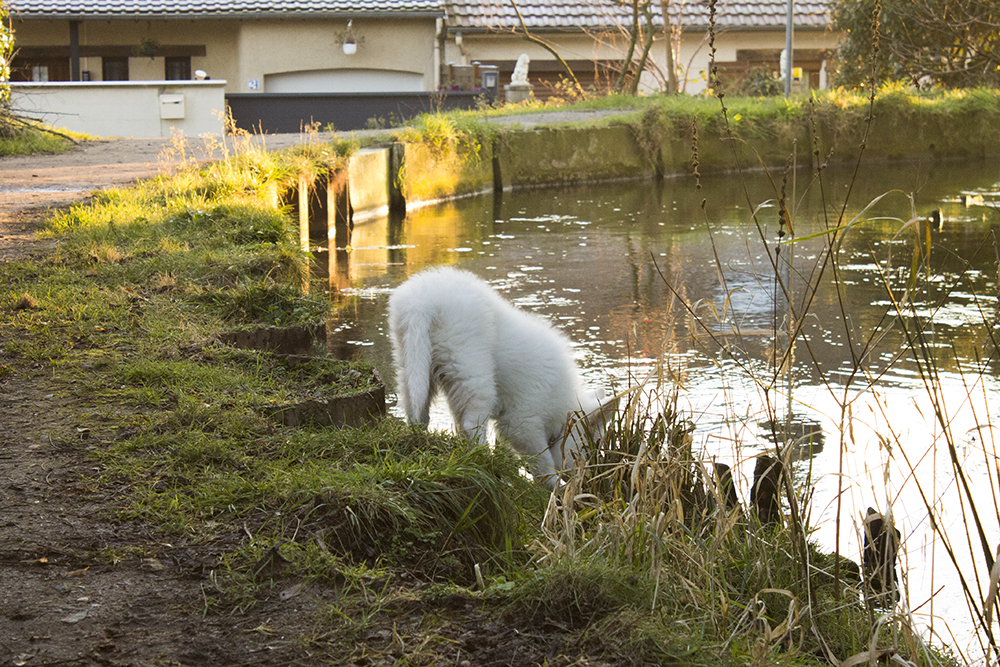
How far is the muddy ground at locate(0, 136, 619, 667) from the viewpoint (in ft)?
6.67

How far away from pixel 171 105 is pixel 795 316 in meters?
17.4

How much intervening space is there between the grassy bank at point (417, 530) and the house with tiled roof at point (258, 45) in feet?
63.0

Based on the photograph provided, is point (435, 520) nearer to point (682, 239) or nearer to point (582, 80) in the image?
point (682, 239)

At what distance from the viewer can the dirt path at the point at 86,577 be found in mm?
2025

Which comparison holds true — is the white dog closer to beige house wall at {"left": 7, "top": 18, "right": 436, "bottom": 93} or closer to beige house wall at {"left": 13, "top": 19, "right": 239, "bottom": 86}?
beige house wall at {"left": 7, "top": 18, "right": 436, "bottom": 93}

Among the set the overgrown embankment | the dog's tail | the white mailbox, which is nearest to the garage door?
the white mailbox

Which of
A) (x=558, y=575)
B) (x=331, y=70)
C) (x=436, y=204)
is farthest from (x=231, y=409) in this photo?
(x=331, y=70)

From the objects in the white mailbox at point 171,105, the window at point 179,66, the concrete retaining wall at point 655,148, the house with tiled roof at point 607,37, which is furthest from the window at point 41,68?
the concrete retaining wall at point 655,148

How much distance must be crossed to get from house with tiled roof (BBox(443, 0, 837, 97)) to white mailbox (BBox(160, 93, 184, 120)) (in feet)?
23.1

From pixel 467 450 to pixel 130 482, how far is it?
934mm

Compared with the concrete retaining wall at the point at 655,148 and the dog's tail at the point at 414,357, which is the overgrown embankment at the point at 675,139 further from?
the dog's tail at the point at 414,357

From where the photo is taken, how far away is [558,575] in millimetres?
2314

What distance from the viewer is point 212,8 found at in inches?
848

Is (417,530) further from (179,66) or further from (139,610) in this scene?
(179,66)
